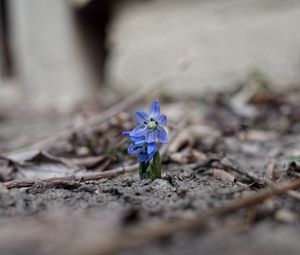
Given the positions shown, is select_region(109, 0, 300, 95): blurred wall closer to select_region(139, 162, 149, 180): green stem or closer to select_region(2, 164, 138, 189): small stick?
select_region(2, 164, 138, 189): small stick

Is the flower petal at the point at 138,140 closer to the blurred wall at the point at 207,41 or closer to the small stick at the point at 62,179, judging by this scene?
the small stick at the point at 62,179

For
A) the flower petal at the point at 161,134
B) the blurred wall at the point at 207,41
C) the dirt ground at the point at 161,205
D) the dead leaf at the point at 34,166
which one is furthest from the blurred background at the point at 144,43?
the flower petal at the point at 161,134

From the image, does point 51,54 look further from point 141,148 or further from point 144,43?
point 141,148

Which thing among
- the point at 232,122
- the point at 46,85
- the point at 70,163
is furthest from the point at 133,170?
the point at 46,85

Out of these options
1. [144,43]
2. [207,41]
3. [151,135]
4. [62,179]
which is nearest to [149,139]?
[151,135]

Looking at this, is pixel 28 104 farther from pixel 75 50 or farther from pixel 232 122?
pixel 232 122

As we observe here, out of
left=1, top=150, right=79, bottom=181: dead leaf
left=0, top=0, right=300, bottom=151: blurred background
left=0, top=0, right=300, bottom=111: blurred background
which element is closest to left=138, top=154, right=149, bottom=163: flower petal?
left=1, top=150, right=79, bottom=181: dead leaf
